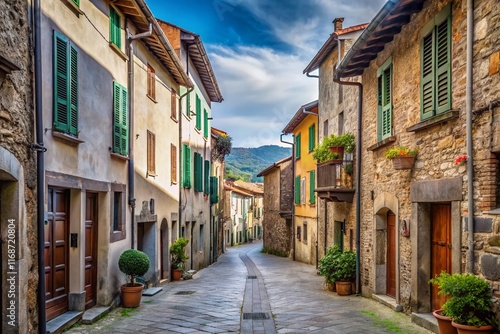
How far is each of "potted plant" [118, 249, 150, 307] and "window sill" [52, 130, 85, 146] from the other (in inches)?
112

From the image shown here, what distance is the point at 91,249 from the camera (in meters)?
9.59

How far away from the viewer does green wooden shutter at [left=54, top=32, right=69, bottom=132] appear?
7367 millimetres

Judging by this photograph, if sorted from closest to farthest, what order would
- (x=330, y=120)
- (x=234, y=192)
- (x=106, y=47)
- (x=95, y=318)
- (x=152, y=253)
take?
(x=95, y=318), (x=106, y=47), (x=152, y=253), (x=330, y=120), (x=234, y=192)

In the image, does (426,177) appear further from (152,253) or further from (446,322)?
(152,253)

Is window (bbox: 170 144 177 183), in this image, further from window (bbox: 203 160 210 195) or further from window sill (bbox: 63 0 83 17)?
window sill (bbox: 63 0 83 17)

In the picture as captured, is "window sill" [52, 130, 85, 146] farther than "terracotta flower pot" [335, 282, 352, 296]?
No

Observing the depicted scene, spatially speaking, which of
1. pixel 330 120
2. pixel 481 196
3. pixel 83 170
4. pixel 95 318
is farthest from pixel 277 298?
pixel 330 120

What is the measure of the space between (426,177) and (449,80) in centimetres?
173

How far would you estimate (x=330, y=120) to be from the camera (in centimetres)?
1786

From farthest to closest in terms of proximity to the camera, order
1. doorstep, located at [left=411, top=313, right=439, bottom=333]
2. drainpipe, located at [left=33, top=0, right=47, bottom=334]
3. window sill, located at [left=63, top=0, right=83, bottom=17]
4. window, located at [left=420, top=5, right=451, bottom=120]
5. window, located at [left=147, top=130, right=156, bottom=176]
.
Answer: window, located at [left=147, top=130, right=156, bottom=176]
window sill, located at [left=63, top=0, right=83, bottom=17]
doorstep, located at [left=411, top=313, right=439, bottom=333]
window, located at [left=420, top=5, right=451, bottom=120]
drainpipe, located at [left=33, top=0, right=47, bottom=334]

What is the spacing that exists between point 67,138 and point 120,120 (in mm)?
2923

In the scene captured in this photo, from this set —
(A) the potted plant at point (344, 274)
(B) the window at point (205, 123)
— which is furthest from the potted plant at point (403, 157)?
(B) the window at point (205, 123)

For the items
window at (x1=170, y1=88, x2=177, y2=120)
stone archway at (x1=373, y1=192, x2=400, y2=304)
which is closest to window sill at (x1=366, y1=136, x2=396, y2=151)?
stone archway at (x1=373, y1=192, x2=400, y2=304)

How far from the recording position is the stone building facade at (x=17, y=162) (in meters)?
5.64
